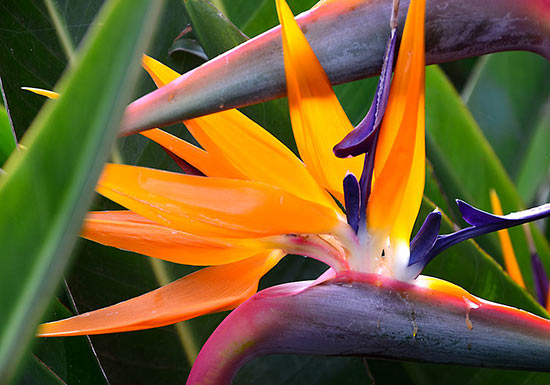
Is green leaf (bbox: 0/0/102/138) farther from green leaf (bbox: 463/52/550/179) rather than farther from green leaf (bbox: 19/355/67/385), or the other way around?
green leaf (bbox: 463/52/550/179)

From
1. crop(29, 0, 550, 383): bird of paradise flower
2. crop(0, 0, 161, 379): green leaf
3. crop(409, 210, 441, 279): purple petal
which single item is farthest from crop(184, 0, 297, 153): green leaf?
crop(0, 0, 161, 379): green leaf

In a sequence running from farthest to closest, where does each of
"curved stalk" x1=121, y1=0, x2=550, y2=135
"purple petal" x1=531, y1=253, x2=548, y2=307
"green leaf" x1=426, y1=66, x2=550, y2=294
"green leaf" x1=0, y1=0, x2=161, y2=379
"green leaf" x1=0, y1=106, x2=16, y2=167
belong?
1. "green leaf" x1=426, y1=66, x2=550, y2=294
2. "purple petal" x1=531, y1=253, x2=548, y2=307
3. "green leaf" x1=0, y1=106, x2=16, y2=167
4. "curved stalk" x1=121, y1=0, x2=550, y2=135
5. "green leaf" x1=0, y1=0, x2=161, y2=379

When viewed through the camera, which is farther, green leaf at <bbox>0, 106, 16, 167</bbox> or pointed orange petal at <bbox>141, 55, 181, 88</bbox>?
green leaf at <bbox>0, 106, 16, 167</bbox>

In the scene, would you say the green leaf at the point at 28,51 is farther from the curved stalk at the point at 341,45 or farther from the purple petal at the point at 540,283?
the purple petal at the point at 540,283

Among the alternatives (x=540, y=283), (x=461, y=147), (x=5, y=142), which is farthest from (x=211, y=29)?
(x=461, y=147)

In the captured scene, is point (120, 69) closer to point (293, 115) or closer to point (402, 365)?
point (293, 115)

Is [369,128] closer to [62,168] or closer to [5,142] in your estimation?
[62,168]

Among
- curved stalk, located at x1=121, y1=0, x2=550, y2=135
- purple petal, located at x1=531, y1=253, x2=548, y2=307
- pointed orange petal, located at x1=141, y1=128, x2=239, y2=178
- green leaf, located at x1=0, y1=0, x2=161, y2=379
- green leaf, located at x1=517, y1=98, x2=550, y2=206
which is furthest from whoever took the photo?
green leaf, located at x1=517, y1=98, x2=550, y2=206

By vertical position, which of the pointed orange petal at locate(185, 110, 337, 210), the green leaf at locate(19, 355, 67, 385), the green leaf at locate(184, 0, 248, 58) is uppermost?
the green leaf at locate(184, 0, 248, 58)

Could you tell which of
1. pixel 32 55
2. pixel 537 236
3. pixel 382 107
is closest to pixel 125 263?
pixel 32 55

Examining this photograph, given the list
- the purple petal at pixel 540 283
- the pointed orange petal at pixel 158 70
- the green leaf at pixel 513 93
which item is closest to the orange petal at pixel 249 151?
the pointed orange petal at pixel 158 70
